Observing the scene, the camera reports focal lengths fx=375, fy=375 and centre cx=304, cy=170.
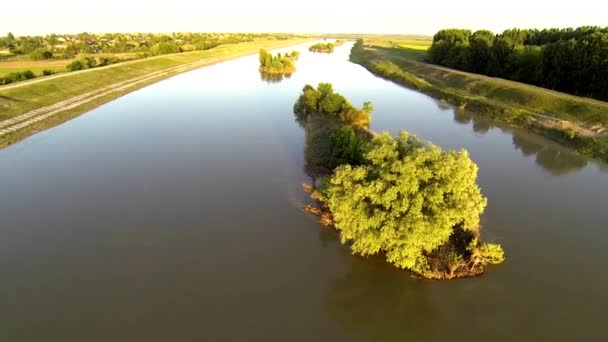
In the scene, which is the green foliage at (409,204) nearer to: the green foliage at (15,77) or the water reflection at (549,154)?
the water reflection at (549,154)

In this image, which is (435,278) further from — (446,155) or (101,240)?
(101,240)

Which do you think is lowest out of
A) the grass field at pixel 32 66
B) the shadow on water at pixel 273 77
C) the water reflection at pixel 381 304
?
the shadow on water at pixel 273 77

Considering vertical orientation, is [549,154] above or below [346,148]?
below

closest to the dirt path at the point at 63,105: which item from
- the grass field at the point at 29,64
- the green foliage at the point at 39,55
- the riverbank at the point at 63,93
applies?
the riverbank at the point at 63,93

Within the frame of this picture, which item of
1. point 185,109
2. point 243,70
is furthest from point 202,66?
point 185,109

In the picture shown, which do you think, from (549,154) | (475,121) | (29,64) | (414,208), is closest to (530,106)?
(475,121)

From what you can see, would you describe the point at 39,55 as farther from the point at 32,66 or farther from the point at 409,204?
the point at 409,204
